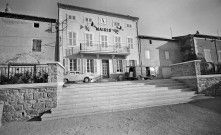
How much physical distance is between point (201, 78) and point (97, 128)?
7.01m

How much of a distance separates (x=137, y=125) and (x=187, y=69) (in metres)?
5.96

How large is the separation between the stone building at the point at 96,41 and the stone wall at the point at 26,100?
866 cm

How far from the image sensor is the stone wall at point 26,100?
14.3 ft

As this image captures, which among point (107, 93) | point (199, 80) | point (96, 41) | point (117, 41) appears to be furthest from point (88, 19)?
point (199, 80)

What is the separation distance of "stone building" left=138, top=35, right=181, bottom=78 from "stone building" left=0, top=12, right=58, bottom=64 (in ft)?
43.4

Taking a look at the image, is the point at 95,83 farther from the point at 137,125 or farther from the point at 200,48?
the point at 200,48

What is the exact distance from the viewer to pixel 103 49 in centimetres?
1488

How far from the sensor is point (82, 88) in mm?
6266

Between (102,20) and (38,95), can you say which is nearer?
(38,95)

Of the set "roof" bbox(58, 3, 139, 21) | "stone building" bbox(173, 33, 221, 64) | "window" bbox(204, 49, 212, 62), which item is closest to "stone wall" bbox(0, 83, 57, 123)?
"roof" bbox(58, 3, 139, 21)

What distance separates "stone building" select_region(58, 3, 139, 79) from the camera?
13711 mm

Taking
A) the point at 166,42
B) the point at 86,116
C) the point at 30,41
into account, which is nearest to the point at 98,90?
the point at 86,116

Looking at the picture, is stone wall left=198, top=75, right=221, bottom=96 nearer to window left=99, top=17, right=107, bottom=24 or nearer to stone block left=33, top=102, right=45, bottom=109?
stone block left=33, top=102, right=45, bottom=109

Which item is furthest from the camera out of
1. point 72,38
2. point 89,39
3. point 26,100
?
point 89,39
